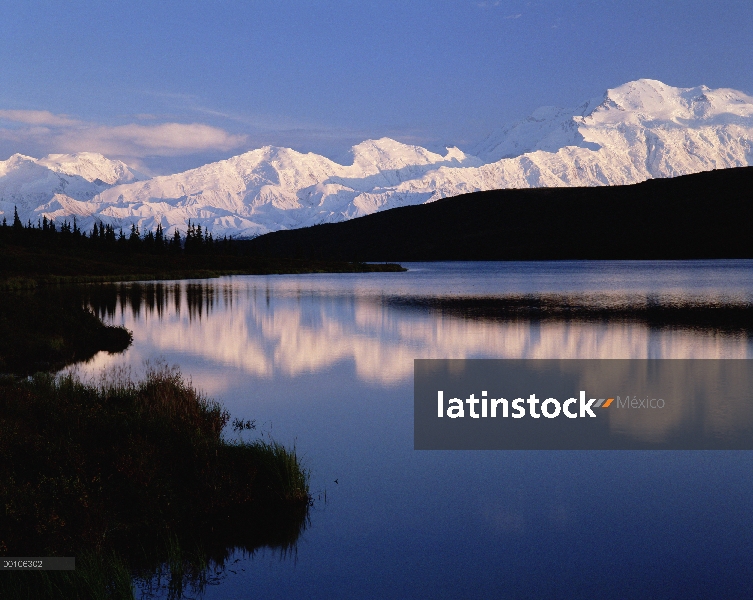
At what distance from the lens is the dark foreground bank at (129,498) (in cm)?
1120

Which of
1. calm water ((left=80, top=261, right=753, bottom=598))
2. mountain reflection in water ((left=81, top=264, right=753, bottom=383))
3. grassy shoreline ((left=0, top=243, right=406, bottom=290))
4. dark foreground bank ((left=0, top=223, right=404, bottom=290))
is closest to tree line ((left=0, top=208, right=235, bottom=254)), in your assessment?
dark foreground bank ((left=0, top=223, right=404, bottom=290))

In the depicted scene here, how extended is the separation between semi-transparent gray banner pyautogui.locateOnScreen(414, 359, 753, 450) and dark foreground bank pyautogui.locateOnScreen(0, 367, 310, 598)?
5.69m

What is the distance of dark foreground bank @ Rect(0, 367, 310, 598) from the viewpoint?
11203mm

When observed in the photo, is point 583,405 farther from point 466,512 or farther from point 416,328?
point 416,328

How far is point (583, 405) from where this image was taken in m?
23.3

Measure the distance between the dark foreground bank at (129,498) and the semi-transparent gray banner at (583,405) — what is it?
18.7 ft

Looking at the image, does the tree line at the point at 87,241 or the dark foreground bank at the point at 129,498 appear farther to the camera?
the tree line at the point at 87,241

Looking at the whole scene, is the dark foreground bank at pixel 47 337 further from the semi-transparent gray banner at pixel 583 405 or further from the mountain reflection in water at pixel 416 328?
the semi-transparent gray banner at pixel 583 405

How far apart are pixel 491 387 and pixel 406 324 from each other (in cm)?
2329

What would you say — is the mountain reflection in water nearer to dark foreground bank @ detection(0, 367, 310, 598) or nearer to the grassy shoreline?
dark foreground bank @ detection(0, 367, 310, 598)

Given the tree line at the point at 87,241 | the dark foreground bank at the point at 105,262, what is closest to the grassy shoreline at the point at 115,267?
the dark foreground bank at the point at 105,262

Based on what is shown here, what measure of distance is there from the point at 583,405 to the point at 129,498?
14.7m

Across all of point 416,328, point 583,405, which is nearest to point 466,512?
point 583,405

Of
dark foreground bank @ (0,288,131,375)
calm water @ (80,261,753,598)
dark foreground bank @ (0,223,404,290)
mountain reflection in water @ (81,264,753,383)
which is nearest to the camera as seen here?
calm water @ (80,261,753,598)
